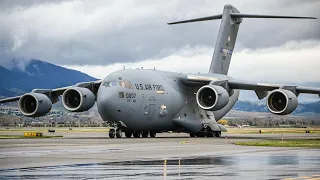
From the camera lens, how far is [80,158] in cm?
2466

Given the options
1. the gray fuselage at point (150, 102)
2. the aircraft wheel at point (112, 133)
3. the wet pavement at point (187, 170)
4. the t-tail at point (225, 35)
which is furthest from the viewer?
the t-tail at point (225, 35)

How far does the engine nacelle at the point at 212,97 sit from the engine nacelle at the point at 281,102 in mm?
3192

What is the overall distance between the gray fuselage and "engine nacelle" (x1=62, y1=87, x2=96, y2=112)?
2.45m

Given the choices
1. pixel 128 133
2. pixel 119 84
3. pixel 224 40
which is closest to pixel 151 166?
pixel 119 84

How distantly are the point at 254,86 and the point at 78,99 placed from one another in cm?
1347

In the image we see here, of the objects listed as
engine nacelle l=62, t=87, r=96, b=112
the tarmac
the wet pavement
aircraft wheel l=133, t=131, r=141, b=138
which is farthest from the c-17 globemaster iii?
the wet pavement

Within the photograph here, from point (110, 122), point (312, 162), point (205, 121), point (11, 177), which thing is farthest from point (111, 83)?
point (11, 177)

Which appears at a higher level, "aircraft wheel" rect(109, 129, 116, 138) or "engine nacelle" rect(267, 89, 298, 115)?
"engine nacelle" rect(267, 89, 298, 115)

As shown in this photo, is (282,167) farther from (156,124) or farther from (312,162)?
(156,124)

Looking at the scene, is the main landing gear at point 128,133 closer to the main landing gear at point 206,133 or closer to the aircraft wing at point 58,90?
the main landing gear at point 206,133

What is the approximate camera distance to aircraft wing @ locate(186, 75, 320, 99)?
50219mm

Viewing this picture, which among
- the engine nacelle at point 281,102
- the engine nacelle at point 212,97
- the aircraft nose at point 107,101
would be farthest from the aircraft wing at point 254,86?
the aircraft nose at point 107,101

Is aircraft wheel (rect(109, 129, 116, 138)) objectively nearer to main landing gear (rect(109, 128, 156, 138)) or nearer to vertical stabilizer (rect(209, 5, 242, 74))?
main landing gear (rect(109, 128, 156, 138))

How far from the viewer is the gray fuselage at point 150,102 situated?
48.4 metres
